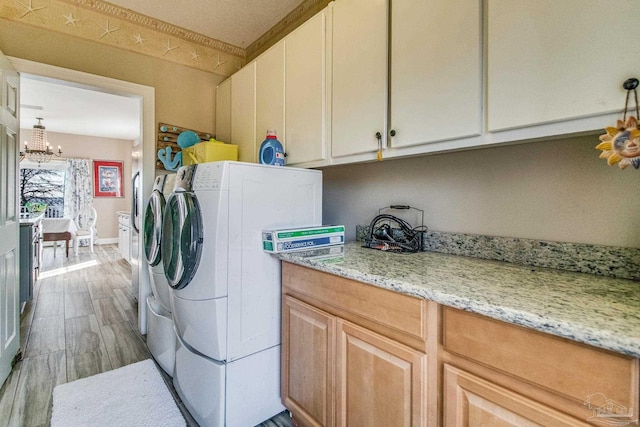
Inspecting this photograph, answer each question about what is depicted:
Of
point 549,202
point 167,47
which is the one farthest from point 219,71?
point 549,202

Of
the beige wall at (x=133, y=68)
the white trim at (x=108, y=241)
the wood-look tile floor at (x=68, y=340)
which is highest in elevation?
the beige wall at (x=133, y=68)

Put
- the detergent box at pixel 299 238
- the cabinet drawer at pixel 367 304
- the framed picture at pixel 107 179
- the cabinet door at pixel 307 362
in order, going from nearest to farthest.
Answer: the cabinet drawer at pixel 367 304 → the cabinet door at pixel 307 362 → the detergent box at pixel 299 238 → the framed picture at pixel 107 179

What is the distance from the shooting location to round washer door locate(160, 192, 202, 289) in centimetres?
147

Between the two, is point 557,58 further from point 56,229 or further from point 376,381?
point 56,229

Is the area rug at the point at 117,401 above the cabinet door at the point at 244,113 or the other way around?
the other way around

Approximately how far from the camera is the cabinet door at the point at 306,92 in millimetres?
1706

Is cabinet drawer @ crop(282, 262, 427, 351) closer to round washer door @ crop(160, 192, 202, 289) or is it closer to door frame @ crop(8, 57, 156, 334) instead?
round washer door @ crop(160, 192, 202, 289)

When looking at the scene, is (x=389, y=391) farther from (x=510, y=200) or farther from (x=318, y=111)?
(x=318, y=111)

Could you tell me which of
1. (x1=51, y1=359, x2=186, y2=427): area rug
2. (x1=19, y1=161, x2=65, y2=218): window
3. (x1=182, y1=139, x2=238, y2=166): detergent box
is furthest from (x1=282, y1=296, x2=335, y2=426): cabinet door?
(x1=19, y1=161, x2=65, y2=218): window

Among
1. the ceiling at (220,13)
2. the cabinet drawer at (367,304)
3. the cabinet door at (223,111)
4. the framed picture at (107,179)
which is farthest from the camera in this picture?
the framed picture at (107,179)

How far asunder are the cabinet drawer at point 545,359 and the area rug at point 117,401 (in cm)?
156

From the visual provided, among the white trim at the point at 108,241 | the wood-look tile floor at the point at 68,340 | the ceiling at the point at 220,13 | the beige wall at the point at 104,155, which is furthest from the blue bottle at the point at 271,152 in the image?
the white trim at the point at 108,241

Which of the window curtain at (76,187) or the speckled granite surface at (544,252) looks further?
the window curtain at (76,187)

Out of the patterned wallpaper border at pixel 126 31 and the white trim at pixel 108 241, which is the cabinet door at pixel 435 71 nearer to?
the patterned wallpaper border at pixel 126 31
